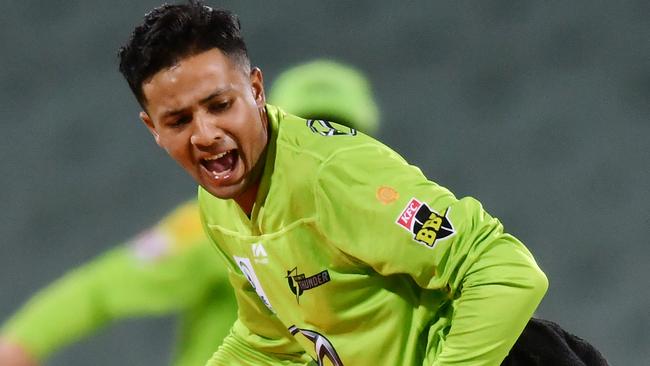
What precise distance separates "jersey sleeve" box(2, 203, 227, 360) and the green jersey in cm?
26

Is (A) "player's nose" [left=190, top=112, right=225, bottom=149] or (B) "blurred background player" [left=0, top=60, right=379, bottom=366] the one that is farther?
(B) "blurred background player" [left=0, top=60, right=379, bottom=366]

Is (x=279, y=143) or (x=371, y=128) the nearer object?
(x=279, y=143)

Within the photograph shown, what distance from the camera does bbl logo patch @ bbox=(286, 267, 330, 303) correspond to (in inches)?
64.2

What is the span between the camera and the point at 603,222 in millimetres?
3941

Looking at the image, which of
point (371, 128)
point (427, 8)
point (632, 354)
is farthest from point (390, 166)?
point (632, 354)

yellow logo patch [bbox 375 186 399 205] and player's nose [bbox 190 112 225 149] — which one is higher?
player's nose [bbox 190 112 225 149]

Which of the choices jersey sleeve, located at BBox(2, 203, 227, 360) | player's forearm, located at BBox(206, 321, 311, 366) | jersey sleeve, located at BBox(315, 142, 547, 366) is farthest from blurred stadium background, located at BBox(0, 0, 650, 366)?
jersey sleeve, located at BBox(315, 142, 547, 366)

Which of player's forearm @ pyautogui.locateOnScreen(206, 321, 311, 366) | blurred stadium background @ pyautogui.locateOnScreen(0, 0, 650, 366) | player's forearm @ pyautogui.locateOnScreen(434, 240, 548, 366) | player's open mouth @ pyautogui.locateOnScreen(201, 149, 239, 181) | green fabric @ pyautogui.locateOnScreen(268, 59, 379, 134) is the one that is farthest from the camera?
blurred stadium background @ pyautogui.locateOnScreen(0, 0, 650, 366)

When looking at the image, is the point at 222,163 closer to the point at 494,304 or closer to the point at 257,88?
the point at 257,88

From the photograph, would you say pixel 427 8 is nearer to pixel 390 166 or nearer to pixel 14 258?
pixel 14 258

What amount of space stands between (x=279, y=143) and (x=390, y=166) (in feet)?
0.58

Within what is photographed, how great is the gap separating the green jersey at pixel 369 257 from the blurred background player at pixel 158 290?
26 centimetres

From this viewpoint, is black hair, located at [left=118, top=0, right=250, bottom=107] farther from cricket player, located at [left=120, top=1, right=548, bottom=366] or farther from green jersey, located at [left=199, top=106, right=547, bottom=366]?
green jersey, located at [left=199, top=106, right=547, bottom=366]

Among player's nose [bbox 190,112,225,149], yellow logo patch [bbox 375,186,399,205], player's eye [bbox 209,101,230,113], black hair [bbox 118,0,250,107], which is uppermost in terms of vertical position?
black hair [bbox 118,0,250,107]
